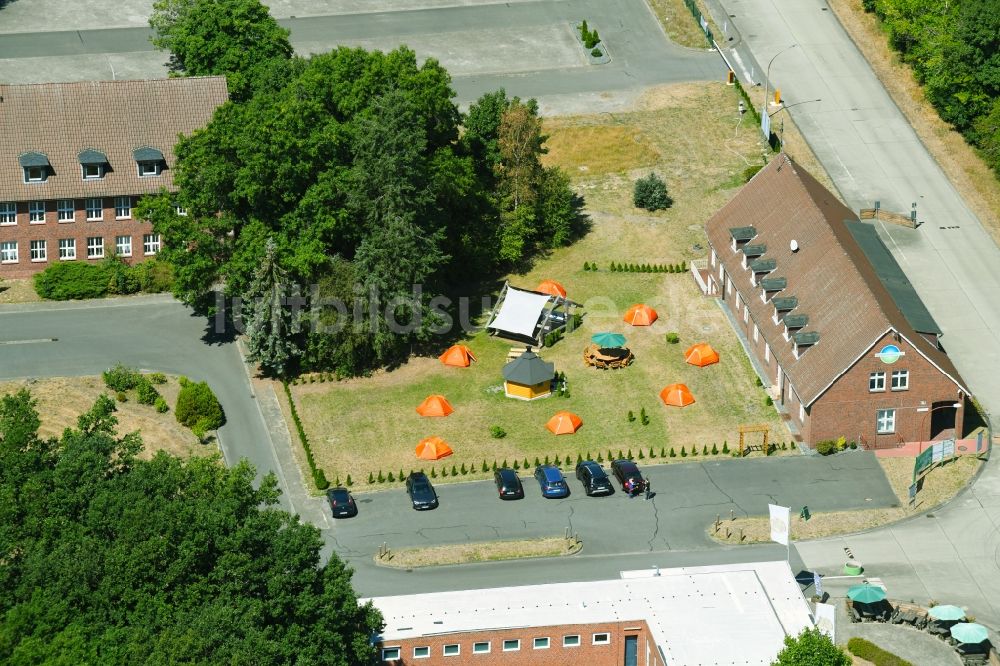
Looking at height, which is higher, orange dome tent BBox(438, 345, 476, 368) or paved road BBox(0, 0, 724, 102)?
paved road BBox(0, 0, 724, 102)

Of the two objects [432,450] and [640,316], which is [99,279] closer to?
[432,450]

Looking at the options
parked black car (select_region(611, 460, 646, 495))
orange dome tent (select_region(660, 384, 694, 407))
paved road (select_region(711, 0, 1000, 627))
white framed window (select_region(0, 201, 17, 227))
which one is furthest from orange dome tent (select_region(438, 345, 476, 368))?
white framed window (select_region(0, 201, 17, 227))

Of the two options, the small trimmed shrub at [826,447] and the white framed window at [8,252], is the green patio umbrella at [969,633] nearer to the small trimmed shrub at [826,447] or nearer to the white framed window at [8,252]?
the small trimmed shrub at [826,447]

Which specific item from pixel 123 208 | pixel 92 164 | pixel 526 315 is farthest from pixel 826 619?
pixel 92 164

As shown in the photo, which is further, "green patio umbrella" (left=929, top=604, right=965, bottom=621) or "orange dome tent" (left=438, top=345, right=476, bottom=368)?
"orange dome tent" (left=438, top=345, right=476, bottom=368)

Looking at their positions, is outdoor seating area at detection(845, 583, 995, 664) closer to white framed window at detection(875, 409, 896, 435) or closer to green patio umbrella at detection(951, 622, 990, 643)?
green patio umbrella at detection(951, 622, 990, 643)

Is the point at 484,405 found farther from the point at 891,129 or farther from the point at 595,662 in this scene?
the point at 891,129
